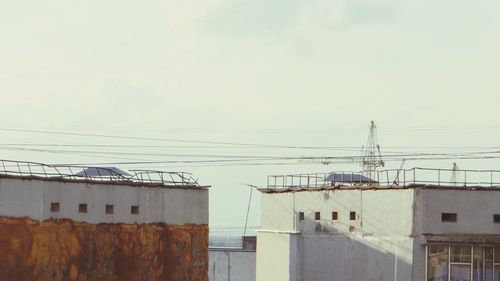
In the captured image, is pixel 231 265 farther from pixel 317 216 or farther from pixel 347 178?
pixel 317 216

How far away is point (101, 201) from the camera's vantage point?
172ft

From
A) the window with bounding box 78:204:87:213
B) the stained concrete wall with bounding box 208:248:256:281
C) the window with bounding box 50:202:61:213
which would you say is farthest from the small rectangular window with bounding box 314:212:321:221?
the stained concrete wall with bounding box 208:248:256:281

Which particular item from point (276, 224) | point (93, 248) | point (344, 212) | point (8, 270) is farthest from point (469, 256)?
point (8, 270)

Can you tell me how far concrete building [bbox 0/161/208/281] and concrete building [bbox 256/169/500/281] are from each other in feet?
17.6

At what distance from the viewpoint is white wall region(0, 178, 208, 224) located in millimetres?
48312

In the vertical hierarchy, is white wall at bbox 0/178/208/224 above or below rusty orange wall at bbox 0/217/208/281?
above

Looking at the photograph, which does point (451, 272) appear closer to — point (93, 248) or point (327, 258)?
point (327, 258)

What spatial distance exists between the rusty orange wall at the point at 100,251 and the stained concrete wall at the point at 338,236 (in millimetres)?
5280

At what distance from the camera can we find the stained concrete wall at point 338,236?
53.7m

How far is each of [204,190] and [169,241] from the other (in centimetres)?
444

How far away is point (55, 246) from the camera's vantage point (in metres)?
49.8

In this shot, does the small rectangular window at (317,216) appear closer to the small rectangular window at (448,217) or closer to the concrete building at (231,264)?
the small rectangular window at (448,217)

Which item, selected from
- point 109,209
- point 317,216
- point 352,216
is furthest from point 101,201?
point 352,216

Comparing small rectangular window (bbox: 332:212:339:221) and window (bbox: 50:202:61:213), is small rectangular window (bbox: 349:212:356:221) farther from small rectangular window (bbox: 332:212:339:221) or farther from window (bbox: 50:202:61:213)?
window (bbox: 50:202:61:213)
